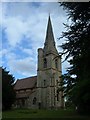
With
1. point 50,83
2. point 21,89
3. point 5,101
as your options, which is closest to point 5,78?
point 5,101

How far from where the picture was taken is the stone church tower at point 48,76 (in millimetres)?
69438

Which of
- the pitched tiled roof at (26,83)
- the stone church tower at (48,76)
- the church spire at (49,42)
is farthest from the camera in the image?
the pitched tiled roof at (26,83)

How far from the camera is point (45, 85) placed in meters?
71.8

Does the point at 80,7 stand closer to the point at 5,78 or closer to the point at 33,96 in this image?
the point at 5,78

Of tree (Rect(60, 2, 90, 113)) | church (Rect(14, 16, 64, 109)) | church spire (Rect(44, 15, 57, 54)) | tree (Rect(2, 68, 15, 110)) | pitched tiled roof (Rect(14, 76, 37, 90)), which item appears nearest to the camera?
tree (Rect(60, 2, 90, 113))

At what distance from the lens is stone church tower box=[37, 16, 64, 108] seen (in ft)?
228

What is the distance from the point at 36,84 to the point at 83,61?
58.9 m

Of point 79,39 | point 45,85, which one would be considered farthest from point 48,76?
point 79,39

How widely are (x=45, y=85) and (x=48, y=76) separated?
280 centimetres

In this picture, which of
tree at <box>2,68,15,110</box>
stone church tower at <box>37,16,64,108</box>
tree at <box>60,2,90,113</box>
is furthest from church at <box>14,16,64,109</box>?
tree at <box>60,2,90,113</box>

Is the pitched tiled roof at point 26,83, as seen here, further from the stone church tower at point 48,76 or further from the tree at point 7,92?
the tree at point 7,92

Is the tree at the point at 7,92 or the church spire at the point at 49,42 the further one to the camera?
the church spire at the point at 49,42

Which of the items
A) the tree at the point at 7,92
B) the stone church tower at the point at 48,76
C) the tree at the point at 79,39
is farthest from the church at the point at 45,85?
the tree at the point at 79,39

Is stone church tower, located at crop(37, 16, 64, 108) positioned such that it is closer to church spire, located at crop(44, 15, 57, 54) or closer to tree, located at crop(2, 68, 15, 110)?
church spire, located at crop(44, 15, 57, 54)
